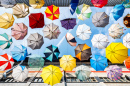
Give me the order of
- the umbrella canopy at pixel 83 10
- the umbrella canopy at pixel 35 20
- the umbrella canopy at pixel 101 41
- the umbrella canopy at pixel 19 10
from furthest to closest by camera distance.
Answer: the umbrella canopy at pixel 83 10
the umbrella canopy at pixel 101 41
the umbrella canopy at pixel 35 20
the umbrella canopy at pixel 19 10

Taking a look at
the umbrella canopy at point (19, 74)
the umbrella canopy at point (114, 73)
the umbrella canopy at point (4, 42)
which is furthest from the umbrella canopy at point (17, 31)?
the umbrella canopy at point (114, 73)

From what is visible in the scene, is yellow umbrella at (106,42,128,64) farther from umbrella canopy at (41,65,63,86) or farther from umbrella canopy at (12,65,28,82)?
umbrella canopy at (12,65,28,82)

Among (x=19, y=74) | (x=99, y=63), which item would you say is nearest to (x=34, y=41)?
(x=19, y=74)

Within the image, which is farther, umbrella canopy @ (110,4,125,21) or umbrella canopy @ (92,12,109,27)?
umbrella canopy @ (92,12,109,27)

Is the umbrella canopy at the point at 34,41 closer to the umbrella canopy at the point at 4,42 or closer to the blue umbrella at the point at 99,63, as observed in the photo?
the umbrella canopy at the point at 4,42

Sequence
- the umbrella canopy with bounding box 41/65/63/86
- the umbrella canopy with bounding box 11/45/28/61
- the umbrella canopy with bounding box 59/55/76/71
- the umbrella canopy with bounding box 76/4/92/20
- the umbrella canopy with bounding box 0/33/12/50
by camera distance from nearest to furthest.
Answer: the umbrella canopy with bounding box 41/65/63/86 < the umbrella canopy with bounding box 0/33/12/50 < the umbrella canopy with bounding box 11/45/28/61 < the umbrella canopy with bounding box 76/4/92/20 < the umbrella canopy with bounding box 59/55/76/71

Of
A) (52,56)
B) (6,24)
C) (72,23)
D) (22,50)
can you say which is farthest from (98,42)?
(6,24)

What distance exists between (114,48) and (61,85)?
7.74 m

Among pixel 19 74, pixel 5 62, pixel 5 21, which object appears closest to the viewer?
pixel 5 21

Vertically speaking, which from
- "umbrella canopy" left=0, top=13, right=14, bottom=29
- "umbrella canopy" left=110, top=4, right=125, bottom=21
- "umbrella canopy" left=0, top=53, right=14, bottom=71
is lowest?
"umbrella canopy" left=0, top=53, right=14, bottom=71

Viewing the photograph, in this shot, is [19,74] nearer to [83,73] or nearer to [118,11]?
[83,73]

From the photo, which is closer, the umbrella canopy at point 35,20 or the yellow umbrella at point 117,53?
the yellow umbrella at point 117,53

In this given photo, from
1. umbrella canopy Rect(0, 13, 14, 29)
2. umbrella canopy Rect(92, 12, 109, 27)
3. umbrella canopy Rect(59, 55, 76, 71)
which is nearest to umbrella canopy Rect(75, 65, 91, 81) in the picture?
umbrella canopy Rect(59, 55, 76, 71)

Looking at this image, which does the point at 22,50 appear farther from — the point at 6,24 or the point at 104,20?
the point at 104,20
